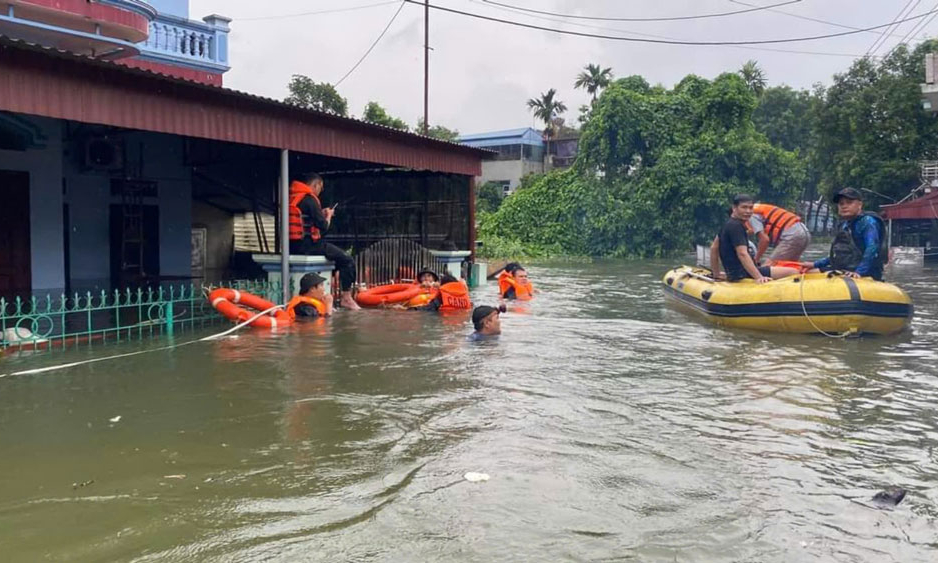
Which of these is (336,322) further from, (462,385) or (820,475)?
(820,475)

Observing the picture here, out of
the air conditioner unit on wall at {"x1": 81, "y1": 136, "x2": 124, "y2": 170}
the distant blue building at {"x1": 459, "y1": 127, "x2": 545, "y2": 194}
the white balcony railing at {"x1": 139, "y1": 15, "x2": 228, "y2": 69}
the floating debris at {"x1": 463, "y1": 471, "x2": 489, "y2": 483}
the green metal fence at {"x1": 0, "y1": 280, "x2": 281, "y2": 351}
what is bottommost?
the floating debris at {"x1": 463, "y1": 471, "x2": 489, "y2": 483}

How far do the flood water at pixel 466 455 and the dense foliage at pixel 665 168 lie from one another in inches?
1071

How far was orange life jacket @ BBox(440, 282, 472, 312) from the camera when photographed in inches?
521

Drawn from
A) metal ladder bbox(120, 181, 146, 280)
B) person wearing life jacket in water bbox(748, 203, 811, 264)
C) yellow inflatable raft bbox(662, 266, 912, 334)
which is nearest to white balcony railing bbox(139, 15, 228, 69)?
metal ladder bbox(120, 181, 146, 280)

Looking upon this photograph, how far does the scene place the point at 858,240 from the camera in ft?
35.1

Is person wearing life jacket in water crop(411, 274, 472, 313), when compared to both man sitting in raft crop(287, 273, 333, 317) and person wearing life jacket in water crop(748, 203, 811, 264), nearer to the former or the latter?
man sitting in raft crop(287, 273, 333, 317)

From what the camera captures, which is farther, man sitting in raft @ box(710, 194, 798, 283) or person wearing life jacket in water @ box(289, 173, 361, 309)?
person wearing life jacket in water @ box(289, 173, 361, 309)

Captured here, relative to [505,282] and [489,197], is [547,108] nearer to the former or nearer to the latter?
[489,197]

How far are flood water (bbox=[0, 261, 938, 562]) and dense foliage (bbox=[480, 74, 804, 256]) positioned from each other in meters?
27.2

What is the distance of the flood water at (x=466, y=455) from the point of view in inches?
144

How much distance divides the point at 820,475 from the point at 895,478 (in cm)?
43

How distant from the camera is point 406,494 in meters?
4.27

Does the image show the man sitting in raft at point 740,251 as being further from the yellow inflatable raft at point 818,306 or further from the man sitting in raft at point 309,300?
the man sitting in raft at point 309,300

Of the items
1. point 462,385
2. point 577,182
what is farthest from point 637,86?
point 462,385
